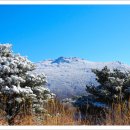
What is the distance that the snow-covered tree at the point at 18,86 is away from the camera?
6.49 m

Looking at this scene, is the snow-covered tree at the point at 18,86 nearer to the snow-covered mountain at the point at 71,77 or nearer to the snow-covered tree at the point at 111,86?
the snow-covered tree at the point at 111,86

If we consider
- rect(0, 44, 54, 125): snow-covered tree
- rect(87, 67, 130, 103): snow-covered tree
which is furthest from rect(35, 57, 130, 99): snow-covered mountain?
rect(0, 44, 54, 125): snow-covered tree

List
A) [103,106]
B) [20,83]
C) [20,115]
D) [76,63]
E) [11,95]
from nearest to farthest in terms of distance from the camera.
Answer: [20,115], [11,95], [20,83], [103,106], [76,63]

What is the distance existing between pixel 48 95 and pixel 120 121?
2.82m

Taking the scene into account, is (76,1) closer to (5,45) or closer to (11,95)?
(11,95)

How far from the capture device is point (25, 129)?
409cm

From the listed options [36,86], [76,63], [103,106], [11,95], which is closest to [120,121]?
[11,95]

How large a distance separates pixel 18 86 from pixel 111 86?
305 centimetres

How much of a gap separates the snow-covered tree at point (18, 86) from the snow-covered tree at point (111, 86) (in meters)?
2.03

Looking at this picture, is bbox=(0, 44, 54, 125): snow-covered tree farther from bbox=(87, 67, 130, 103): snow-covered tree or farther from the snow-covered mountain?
the snow-covered mountain

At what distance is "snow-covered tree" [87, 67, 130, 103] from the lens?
916cm

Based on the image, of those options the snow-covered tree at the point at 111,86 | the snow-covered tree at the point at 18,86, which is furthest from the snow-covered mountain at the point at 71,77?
→ the snow-covered tree at the point at 18,86

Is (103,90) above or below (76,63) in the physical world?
below

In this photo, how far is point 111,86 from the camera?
9.30m
